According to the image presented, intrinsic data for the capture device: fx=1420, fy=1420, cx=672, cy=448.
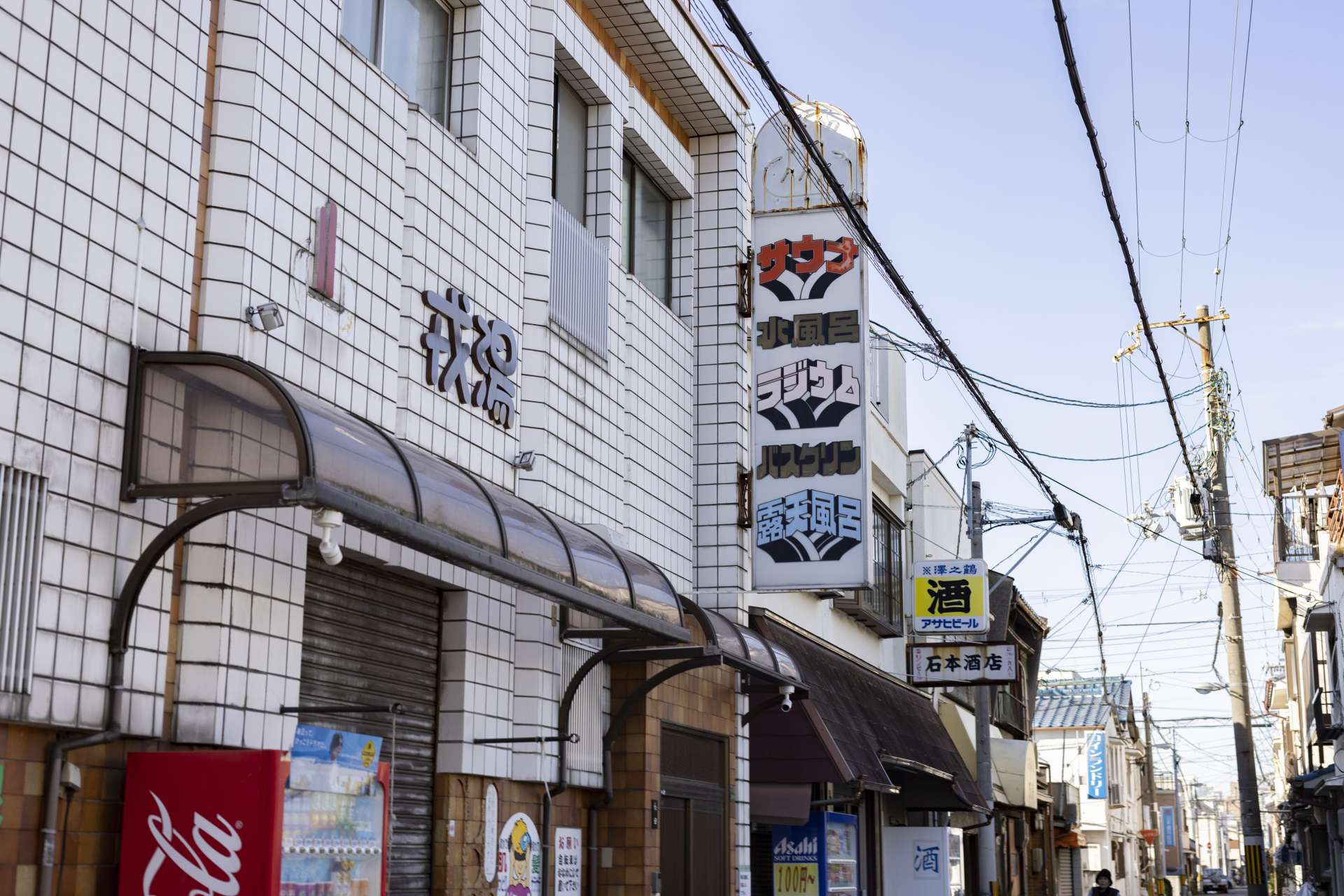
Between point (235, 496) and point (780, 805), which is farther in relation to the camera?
point (780, 805)

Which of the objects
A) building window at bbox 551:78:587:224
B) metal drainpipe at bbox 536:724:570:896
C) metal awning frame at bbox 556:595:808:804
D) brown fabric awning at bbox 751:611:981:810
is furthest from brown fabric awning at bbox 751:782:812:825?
building window at bbox 551:78:587:224

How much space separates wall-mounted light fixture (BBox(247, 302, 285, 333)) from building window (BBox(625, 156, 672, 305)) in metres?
7.50

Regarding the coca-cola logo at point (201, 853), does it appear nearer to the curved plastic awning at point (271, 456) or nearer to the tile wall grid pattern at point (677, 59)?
the curved plastic awning at point (271, 456)

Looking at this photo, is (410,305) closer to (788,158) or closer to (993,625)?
(788,158)

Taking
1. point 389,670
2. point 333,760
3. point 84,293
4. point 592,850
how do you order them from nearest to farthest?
point 84,293 → point 333,760 → point 389,670 → point 592,850

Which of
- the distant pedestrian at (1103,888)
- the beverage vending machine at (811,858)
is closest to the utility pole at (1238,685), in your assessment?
the distant pedestrian at (1103,888)

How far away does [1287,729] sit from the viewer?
60.6m

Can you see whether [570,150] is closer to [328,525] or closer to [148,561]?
[328,525]

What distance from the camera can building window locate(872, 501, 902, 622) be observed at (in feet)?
79.8

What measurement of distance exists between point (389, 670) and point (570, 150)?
251 inches

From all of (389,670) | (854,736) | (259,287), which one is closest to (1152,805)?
(854,736)

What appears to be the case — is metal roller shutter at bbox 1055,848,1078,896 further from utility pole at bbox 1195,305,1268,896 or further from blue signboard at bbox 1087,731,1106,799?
utility pole at bbox 1195,305,1268,896

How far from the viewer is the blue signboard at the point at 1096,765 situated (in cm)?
5641

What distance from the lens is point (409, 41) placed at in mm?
11148
